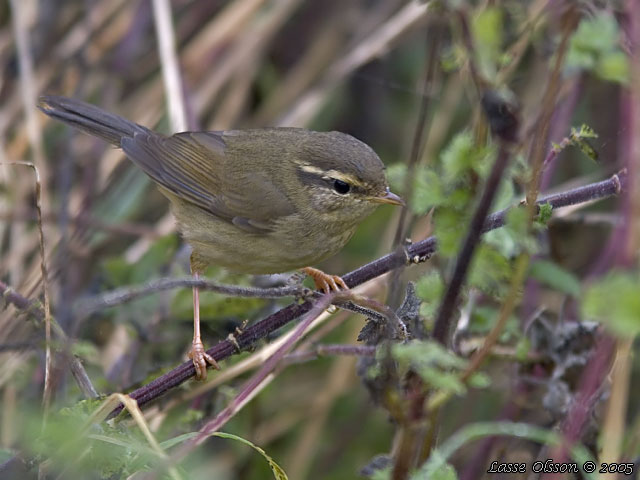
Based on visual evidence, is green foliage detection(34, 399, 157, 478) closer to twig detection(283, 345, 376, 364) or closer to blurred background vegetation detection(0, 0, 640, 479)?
blurred background vegetation detection(0, 0, 640, 479)

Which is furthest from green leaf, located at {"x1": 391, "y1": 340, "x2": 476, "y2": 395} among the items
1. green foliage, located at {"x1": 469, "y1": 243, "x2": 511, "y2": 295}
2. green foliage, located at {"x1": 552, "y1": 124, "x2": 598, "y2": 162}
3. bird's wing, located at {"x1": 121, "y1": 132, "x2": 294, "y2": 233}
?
bird's wing, located at {"x1": 121, "y1": 132, "x2": 294, "y2": 233}

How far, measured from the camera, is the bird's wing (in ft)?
12.0

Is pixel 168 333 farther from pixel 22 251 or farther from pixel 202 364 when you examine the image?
pixel 22 251

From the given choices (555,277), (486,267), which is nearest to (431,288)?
(486,267)

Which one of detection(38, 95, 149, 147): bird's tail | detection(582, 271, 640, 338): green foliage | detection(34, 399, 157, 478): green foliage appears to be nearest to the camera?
detection(582, 271, 640, 338): green foliage

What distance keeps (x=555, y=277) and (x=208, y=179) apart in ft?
5.33

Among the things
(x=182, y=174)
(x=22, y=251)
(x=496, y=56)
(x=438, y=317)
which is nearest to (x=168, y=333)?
(x=182, y=174)

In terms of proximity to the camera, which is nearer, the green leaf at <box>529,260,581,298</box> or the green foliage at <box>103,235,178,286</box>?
the green leaf at <box>529,260,581,298</box>

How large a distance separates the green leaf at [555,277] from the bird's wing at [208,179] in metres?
1.06

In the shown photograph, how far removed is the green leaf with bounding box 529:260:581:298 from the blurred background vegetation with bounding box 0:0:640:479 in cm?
1

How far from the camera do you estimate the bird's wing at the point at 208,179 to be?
3.67 m

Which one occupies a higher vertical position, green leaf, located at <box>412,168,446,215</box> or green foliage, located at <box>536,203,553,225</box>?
green leaf, located at <box>412,168,446,215</box>

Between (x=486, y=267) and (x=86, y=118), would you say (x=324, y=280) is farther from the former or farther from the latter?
(x=486, y=267)

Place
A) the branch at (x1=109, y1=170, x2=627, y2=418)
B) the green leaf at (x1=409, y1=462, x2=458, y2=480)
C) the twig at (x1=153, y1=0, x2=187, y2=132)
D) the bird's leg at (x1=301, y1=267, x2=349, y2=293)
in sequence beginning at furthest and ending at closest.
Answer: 1. the twig at (x1=153, y1=0, x2=187, y2=132)
2. the bird's leg at (x1=301, y1=267, x2=349, y2=293)
3. the branch at (x1=109, y1=170, x2=627, y2=418)
4. the green leaf at (x1=409, y1=462, x2=458, y2=480)
